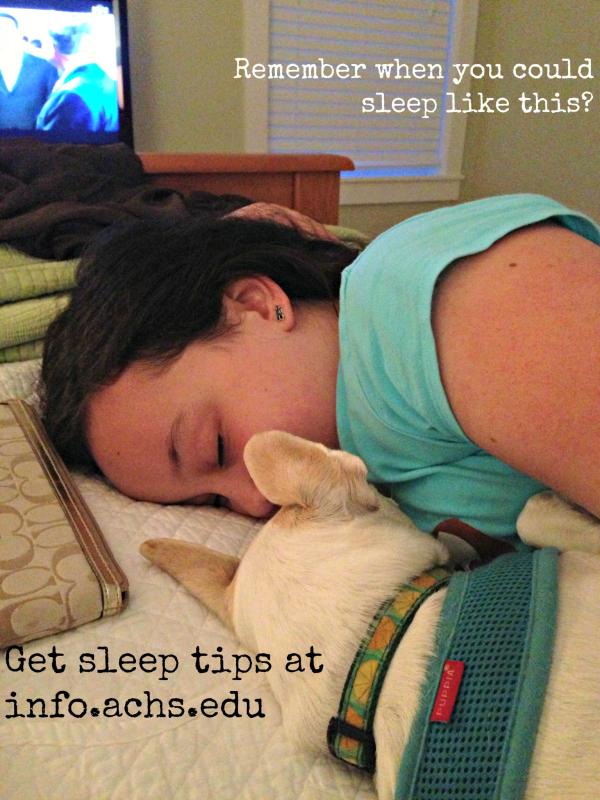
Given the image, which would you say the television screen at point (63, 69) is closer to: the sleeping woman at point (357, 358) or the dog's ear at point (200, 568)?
the sleeping woman at point (357, 358)

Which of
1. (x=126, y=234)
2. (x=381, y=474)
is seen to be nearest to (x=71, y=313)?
(x=126, y=234)

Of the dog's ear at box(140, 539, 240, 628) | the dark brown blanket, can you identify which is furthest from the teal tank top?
the dark brown blanket

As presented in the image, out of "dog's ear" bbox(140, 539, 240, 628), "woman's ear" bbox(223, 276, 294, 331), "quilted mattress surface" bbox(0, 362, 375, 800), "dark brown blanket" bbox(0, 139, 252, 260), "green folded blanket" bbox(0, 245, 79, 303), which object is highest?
"dark brown blanket" bbox(0, 139, 252, 260)

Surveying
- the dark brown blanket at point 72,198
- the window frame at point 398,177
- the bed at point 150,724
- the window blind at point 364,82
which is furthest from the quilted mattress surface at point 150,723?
the window blind at point 364,82

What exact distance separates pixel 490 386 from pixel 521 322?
0.21 ft

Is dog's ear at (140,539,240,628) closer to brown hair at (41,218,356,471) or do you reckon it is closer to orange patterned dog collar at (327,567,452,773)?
orange patterned dog collar at (327,567,452,773)

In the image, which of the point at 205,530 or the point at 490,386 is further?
the point at 205,530

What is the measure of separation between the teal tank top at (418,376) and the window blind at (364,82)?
2229 mm

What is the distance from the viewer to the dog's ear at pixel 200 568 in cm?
60

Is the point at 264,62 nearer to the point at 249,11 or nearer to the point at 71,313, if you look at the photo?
the point at 249,11

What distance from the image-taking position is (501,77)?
3.13 m

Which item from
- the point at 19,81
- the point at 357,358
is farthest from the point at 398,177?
the point at 357,358

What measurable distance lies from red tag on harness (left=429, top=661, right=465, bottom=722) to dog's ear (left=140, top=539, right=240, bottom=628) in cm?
22

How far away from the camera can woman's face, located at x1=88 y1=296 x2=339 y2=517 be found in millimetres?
764
